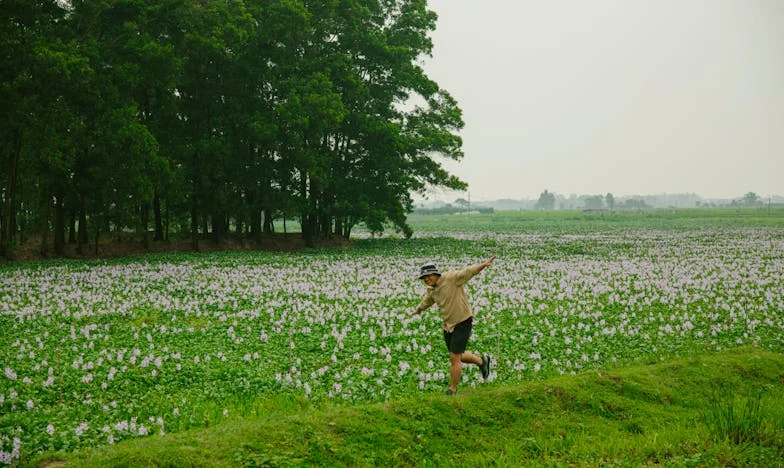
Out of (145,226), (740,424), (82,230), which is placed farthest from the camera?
(145,226)

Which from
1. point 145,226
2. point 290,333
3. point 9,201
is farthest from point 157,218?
point 290,333

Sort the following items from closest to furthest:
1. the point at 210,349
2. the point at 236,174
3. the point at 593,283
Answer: the point at 210,349
the point at 593,283
the point at 236,174

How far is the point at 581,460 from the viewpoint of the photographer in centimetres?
661

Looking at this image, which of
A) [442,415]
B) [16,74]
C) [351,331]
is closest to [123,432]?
[442,415]

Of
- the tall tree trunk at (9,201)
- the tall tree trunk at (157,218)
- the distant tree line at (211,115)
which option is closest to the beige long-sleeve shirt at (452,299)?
the distant tree line at (211,115)

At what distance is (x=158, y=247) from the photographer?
3441 centimetres

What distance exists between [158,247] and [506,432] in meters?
31.4

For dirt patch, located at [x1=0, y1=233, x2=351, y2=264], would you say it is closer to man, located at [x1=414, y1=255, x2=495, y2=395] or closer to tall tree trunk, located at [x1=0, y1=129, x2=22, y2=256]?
tall tree trunk, located at [x1=0, y1=129, x2=22, y2=256]

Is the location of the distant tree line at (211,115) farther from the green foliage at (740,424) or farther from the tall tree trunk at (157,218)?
the green foliage at (740,424)

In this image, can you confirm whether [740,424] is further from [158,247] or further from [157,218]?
[157,218]

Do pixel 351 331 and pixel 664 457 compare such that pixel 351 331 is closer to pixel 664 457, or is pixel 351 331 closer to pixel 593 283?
pixel 664 457

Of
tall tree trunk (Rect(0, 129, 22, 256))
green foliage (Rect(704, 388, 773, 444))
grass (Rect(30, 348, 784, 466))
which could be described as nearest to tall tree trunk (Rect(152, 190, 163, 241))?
tall tree trunk (Rect(0, 129, 22, 256))

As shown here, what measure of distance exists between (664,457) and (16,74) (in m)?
27.8

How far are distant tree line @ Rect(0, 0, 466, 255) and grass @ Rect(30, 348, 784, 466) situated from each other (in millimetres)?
23100
